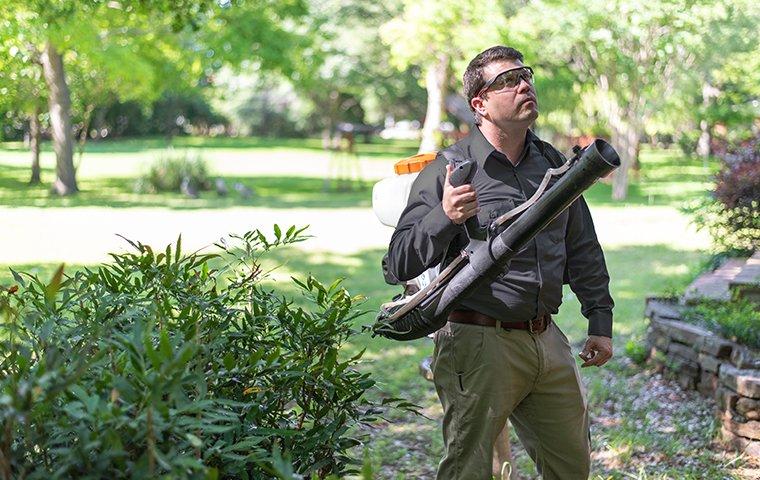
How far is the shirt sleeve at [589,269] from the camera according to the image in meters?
3.80

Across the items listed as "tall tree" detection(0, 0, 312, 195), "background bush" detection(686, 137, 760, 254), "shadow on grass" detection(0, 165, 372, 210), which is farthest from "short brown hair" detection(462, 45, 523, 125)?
"shadow on grass" detection(0, 165, 372, 210)

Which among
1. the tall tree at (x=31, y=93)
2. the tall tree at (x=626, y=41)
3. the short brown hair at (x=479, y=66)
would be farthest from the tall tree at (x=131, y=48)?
the short brown hair at (x=479, y=66)

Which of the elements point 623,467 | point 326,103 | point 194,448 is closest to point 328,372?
point 194,448

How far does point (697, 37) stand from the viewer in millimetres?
22047

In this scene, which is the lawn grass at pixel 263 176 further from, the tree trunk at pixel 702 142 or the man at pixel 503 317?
the man at pixel 503 317

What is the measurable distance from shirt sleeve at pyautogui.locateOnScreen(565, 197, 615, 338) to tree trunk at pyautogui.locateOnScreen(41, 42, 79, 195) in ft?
67.7

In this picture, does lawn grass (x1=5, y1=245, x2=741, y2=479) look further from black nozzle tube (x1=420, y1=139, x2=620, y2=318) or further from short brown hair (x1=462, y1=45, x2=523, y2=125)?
short brown hair (x1=462, y1=45, x2=523, y2=125)

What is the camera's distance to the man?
11.5 ft

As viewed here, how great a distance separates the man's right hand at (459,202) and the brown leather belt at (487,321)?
0.49 meters

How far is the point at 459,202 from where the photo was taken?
3.15 m

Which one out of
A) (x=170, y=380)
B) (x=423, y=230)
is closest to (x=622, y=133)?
(x=423, y=230)

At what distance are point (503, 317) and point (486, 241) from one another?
1.26 feet

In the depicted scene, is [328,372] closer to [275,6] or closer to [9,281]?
[9,281]

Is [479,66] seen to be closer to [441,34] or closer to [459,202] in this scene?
[459,202]
